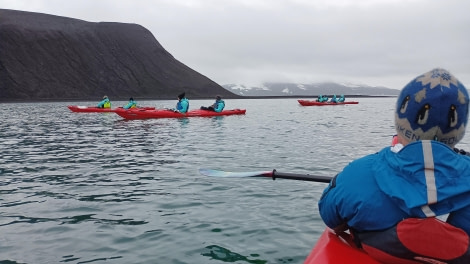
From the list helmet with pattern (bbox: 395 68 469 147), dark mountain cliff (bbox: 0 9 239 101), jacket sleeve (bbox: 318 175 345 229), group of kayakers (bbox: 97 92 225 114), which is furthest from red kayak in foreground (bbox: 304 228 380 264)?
dark mountain cliff (bbox: 0 9 239 101)

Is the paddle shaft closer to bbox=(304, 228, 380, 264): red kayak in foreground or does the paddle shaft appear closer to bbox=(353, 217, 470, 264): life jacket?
bbox=(304, 228, 380, 264): red kayak in foreground

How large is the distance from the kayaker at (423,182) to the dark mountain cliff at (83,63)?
328ft

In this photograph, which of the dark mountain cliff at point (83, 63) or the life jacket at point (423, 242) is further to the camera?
the dark mountain cliff at point (83, 63)

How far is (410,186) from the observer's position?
2.37 m

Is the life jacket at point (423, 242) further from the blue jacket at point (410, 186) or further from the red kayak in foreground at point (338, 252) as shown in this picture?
the red kayak in foreground at point (338, 252)

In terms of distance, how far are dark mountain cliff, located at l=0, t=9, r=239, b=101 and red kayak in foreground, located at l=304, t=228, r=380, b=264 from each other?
99.4 meters

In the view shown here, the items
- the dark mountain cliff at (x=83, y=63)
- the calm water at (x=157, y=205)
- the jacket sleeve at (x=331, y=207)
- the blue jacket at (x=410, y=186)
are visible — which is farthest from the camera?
the dark mountain cliff at (x=83, y=63)

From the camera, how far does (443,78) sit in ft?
7.85

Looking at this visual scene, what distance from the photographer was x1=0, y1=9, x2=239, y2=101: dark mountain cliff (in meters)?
102

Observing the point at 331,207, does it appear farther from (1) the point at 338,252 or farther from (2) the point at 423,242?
(2) the point at 423,242

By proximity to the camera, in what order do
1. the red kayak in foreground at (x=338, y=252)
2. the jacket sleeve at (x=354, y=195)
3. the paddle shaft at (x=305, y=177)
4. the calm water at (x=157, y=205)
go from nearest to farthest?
1. the jacket sleeve at (x=354, y=195)
2. the red kayak in foreground at (x=338, y=252)
3. the paddle shaft at (x=305, y=177)
4. the calm water at (x=157, y=205)

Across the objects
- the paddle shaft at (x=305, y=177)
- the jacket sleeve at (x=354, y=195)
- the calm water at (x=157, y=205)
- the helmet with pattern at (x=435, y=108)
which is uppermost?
the helmet with pattern at (x=435, y=108)

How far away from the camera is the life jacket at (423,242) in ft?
7.86

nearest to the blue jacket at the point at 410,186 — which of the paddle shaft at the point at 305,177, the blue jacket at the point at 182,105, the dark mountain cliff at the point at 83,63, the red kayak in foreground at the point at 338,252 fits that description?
the red kayak in foreground at the point at 338,252
